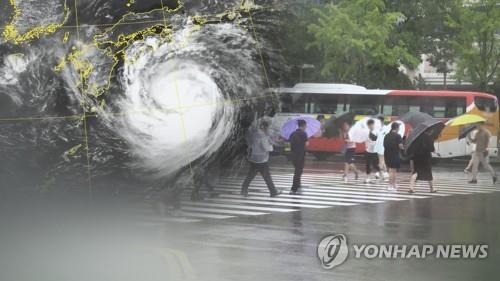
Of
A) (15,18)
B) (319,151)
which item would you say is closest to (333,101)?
(319,151)

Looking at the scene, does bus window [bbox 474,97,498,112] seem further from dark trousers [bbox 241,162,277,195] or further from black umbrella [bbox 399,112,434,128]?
dark trousers [bbox 241,162,277,195]

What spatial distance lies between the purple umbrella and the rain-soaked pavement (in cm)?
32

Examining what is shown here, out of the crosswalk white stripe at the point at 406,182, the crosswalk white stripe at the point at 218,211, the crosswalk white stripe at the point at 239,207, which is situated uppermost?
the crosswalk white stripe at the point at 406,182

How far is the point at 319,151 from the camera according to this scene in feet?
19.4

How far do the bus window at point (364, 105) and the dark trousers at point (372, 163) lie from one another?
426 mm

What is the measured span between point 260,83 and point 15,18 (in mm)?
2460

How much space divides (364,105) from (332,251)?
1.30 meters

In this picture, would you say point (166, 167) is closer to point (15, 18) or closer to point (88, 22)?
point (88, 22)

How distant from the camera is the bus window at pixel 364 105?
213 inches

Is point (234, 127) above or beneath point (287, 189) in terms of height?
above

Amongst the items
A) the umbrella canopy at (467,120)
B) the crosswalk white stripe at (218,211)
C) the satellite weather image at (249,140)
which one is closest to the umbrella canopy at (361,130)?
the satellite weather image at (249,140)

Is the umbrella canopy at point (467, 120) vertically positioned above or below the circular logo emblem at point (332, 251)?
above

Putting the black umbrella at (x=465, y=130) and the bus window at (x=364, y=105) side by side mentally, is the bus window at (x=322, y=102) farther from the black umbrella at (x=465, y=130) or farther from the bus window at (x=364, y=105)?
the black umbrella at (x=465, y=130)

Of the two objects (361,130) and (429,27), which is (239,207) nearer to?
(361,130)
